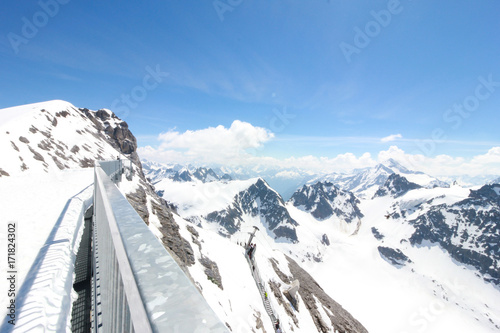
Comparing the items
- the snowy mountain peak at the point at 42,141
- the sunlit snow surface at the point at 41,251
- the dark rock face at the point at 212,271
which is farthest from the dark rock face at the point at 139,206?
Result: the snowy mountain peak at the point at 42,141

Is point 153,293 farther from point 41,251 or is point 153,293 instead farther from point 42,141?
point 42,141

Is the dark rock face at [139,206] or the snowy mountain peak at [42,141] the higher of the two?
the snowy mountain peak at [42,141]

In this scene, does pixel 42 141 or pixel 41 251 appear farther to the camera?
pixel 42 141

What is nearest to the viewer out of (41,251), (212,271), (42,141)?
(41,251)

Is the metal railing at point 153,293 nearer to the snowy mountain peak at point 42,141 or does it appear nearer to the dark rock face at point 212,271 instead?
the dark rock face at point 212,271

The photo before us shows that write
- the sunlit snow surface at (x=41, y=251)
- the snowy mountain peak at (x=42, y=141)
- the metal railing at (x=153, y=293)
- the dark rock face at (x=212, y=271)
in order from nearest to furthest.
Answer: the metal railing at (x=153, y=293), the sunlit snow surface at (x=41, y=251), the dark rock face at (x=212, y=271), the snowy mountain peak at (x=42, y=141)

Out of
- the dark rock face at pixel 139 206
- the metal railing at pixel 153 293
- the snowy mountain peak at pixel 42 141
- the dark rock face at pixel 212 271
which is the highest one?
the snowy mountain peak at pixel 42 141

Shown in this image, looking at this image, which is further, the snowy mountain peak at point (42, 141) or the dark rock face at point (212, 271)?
the snowy mountain peak at point (42, 141)

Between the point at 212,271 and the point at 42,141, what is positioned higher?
the point at 42,141

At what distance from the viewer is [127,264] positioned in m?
2.28

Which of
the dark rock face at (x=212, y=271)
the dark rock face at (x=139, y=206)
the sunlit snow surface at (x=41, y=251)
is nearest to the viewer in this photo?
the sunlit snow surface at (x=41, y=251)

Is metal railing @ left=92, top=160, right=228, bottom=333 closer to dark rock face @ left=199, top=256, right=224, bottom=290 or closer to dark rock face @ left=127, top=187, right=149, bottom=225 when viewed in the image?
dark rock face @ left=127, top=187, right=149, bottom=225

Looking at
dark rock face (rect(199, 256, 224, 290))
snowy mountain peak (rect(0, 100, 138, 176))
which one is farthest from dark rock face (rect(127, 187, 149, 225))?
snowy mountain peak (rect(0, 100, 138, 176))

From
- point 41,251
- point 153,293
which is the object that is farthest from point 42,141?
point 153,293
